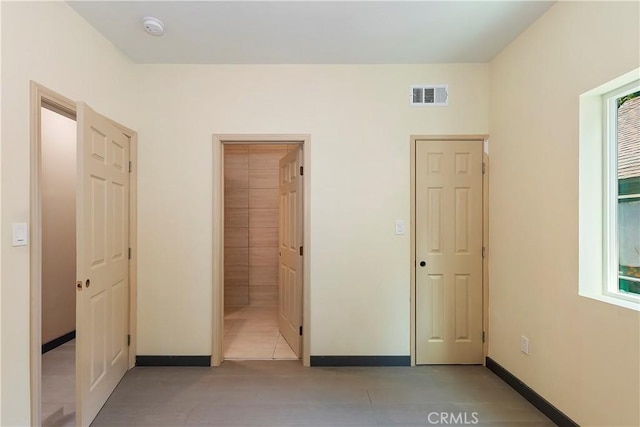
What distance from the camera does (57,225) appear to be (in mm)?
3121

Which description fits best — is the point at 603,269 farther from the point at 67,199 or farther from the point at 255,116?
the point at 67,199

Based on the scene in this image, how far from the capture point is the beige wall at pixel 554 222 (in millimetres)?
1573

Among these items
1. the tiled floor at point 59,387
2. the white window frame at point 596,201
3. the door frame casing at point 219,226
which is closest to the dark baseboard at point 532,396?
the white window frame at point 596,201

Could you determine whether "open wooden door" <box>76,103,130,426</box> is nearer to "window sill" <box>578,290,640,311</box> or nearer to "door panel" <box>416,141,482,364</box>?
"door panel" <box>416,141,482,364</box>

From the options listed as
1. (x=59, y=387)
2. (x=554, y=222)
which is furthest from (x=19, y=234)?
(x=554, y=222)

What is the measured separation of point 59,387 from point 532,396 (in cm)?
359

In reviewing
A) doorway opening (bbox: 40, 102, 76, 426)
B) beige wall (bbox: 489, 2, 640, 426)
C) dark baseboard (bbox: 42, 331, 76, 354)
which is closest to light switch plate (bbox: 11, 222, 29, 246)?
doorway opening (bbox: 40, 102, 76, 426)

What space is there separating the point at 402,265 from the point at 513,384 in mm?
1223

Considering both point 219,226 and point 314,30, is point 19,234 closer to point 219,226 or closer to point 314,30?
point 219,226

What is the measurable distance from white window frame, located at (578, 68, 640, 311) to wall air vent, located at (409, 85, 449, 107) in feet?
3.60

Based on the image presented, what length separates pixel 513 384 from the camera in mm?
2312

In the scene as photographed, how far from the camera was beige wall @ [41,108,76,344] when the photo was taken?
297cm

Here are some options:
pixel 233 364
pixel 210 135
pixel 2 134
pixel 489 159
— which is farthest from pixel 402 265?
pixel 2 134

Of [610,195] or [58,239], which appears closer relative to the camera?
[610,195]
